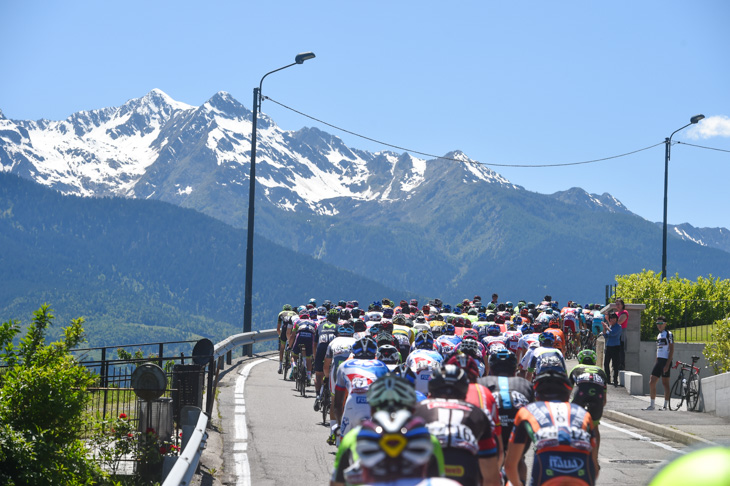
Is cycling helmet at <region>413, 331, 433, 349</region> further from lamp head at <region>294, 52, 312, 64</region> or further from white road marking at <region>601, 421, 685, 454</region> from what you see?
lamp head at <region>294, 52, 312, 64</region>

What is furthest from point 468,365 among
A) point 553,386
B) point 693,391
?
point 693,391

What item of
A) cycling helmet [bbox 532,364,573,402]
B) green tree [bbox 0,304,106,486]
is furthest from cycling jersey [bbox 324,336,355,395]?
cycling helmet [bbox 532,364,573,402]

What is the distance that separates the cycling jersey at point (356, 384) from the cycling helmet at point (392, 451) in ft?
14.7

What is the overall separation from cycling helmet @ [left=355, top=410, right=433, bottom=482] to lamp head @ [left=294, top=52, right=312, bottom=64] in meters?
23.5

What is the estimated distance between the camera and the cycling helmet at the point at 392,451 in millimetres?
3975

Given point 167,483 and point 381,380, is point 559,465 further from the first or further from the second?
point 167,483

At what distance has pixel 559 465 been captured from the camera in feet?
19.5

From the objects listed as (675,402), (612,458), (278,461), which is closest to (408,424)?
(278,461)

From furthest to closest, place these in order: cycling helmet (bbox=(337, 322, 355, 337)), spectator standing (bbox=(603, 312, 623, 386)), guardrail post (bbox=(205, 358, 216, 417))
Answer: spectator standing (bbox=(603, 312, 623, 386)), cycling helmet (bbox=(337, 322, 355, 337)), guardrail post (bbox=(205, 358, 216, 417))

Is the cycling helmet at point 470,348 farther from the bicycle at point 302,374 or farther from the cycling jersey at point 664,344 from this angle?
the cycling jersey at point 664,344

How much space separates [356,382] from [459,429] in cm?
336

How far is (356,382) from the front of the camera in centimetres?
885

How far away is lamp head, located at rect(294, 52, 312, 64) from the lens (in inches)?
1051

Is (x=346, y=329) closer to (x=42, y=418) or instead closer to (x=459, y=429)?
(x=42, y=418)
